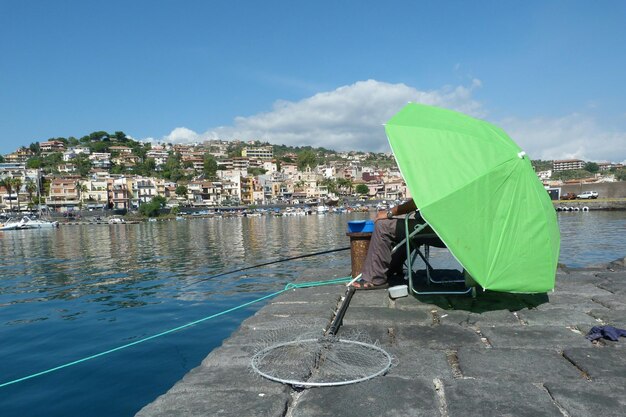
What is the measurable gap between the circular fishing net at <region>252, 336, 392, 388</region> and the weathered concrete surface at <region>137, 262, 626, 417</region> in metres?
0.07

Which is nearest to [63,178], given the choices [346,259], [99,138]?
[99,138]

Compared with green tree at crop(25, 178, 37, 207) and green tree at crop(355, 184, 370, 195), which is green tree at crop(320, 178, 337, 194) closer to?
green tree at crop(355, 184, 370, 195)

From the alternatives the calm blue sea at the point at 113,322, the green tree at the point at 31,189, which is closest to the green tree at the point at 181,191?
the green tree at the point at 31,189

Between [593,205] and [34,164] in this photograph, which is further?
[34,164]

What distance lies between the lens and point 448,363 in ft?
9.38

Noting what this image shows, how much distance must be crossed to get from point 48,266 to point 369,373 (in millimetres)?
19063

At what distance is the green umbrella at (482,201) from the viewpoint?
12.2 ft

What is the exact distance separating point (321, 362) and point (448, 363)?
0.80m

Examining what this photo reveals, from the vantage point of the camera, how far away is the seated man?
4.85 meters

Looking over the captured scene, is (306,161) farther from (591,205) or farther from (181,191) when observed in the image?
(591,205)

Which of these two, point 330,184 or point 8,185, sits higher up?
point 8,185

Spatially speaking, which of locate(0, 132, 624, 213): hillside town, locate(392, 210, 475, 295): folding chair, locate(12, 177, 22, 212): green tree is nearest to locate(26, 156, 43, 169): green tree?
locate(0, 132, 624, 213): hillside town

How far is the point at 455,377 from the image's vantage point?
263 cm

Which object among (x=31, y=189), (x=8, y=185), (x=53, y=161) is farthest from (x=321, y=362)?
(x=53, y=161)
